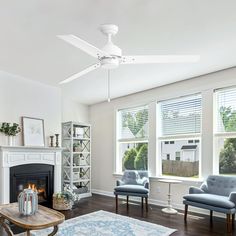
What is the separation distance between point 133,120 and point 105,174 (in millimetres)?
1671

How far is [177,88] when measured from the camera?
16.5 feet

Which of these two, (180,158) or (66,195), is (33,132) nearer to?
(66,195)

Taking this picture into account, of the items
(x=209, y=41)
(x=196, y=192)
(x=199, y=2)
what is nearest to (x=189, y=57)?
(x=199, y=2)

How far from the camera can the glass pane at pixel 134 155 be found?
5.65m

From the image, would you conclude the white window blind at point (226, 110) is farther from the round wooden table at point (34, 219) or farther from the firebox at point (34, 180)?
the firebox at point (34, 180)

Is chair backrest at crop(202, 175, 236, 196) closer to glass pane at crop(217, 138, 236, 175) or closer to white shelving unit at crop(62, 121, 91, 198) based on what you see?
glass pane at crop(217, 138, 236, 175)

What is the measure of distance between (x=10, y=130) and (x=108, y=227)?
2.40 metres

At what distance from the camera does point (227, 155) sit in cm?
432

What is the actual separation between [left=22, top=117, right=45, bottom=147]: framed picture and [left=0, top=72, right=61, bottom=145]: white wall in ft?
0.33

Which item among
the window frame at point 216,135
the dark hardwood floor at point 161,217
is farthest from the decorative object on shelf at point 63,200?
the window frame at point 216,135

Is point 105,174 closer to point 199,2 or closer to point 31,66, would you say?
point 31,66

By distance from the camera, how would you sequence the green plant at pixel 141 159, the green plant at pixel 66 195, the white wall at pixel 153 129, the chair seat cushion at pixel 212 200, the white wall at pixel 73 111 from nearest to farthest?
the chair seat cushion at pixel 212 200 < the white wall at pixel 153 129 < the green plant at pixel 66 195 < the green plant at pixel 141 159 < the white wall at pixel 73 111

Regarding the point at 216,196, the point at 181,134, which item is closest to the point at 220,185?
the point at 216,196

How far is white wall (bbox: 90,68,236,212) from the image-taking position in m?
4.48
